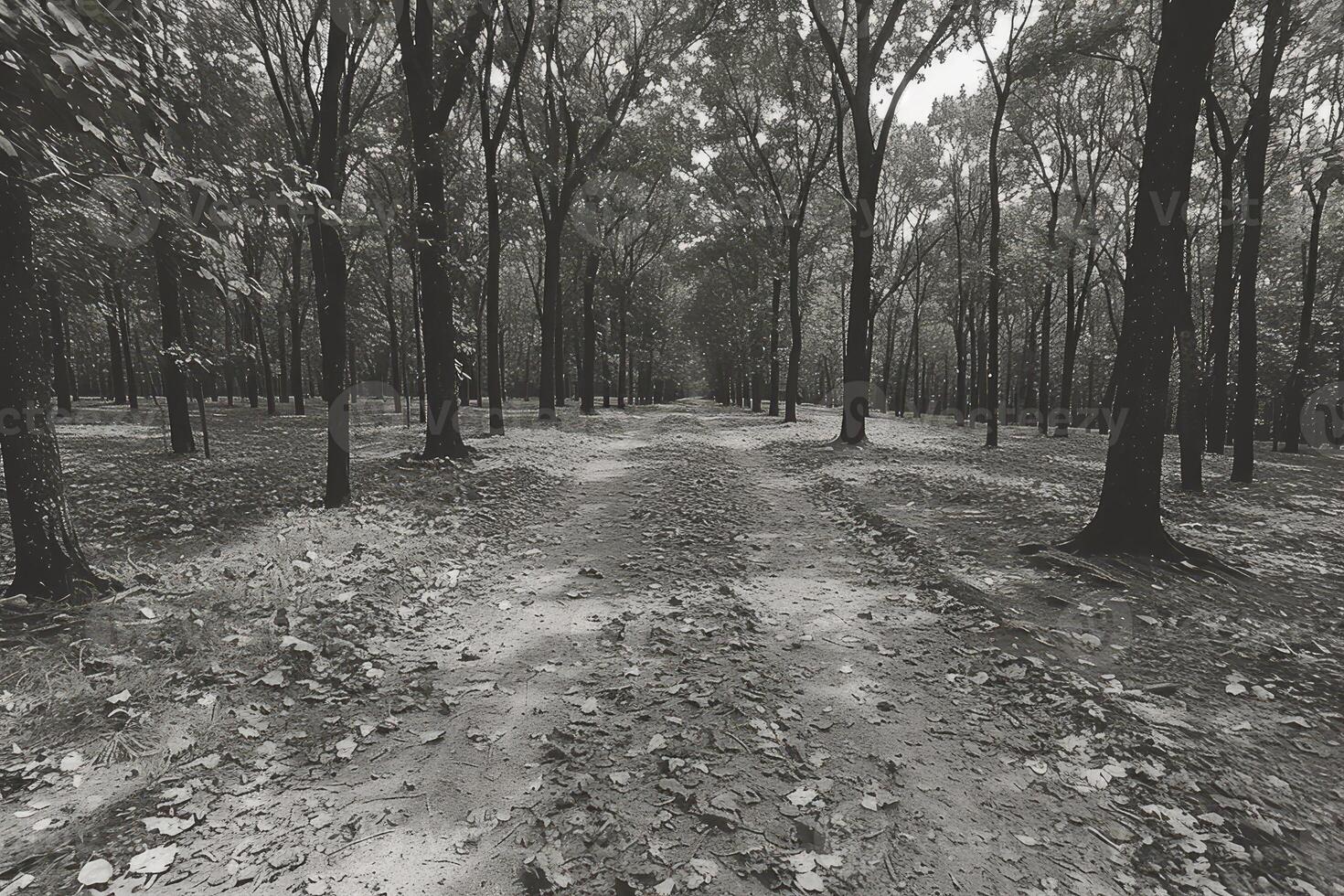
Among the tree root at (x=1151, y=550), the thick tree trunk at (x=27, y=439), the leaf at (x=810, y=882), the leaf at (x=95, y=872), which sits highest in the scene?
the thick tree trunk at (x=27, y=439)

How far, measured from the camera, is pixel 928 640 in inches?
196

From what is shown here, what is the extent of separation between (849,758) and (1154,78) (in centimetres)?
832

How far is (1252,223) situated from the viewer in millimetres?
11891

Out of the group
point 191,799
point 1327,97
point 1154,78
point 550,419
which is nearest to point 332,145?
point 191,799

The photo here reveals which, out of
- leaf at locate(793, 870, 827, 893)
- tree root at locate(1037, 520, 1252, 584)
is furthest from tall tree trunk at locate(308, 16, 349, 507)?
tree root at locate(1037, 520, 1252, 584)

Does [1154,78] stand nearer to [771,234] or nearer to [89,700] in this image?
[89,700]

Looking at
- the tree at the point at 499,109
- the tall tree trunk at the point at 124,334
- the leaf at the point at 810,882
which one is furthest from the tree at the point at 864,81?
the tall tree trunk at the point at 124,334

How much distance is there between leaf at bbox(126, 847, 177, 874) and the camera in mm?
2631

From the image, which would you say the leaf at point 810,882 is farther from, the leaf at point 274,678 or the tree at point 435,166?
the tree at point 435,166

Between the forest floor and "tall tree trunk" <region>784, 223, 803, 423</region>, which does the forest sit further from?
"tall tree trunk" <region>784, 223, 803, 423</region>

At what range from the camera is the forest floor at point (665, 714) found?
2740 millimetres

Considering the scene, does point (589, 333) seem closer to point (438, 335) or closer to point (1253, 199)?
point (438, 335)

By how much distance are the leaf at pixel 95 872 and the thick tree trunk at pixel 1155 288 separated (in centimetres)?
851

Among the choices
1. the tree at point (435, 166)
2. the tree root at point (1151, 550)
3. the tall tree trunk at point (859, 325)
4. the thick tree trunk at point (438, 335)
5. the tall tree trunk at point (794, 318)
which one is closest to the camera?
the tree root at point (1151, 550)
